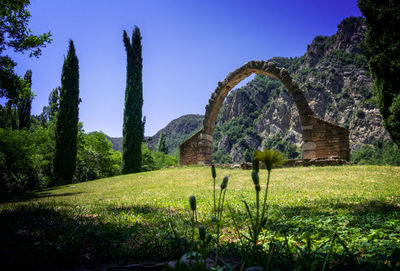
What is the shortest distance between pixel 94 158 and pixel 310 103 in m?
86.4

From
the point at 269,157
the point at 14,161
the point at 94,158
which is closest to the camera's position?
the point at 269,157

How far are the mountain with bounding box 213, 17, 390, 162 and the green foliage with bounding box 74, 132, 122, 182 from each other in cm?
5416

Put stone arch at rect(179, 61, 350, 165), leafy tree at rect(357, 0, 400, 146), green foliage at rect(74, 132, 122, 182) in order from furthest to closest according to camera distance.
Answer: green foliage at rect(74, 132, 122, 182), stone arch at rect(179, 61, 350, 165), leafy tree at rect(357, 0, 400, 146)

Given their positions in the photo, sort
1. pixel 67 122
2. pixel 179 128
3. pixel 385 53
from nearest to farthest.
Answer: pixel 385 53 < pixel 67 122 < pixel 179 128

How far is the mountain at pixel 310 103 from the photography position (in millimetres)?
71375

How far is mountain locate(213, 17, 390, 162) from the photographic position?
71375 mm

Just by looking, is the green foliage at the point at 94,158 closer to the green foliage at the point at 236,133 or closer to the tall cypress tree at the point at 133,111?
the tall cypress tree at the point at 133,111

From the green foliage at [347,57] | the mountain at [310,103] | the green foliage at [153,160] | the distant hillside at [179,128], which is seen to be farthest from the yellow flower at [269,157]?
the distant hillside at [179,128]

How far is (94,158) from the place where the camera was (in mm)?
28109

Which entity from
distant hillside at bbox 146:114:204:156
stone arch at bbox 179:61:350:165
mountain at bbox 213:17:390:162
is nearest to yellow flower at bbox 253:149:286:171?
stone arch at bbox 179:61:350:165

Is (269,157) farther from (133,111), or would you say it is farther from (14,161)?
(133,111)

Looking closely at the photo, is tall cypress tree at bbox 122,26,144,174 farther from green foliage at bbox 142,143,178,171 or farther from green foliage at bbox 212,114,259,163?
green foliage at bbox 212,114,259,163

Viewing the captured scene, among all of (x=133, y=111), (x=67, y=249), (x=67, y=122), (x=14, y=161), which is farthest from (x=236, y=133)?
(x=67, y=249)

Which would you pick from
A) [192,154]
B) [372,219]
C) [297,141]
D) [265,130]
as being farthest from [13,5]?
[265,130]
